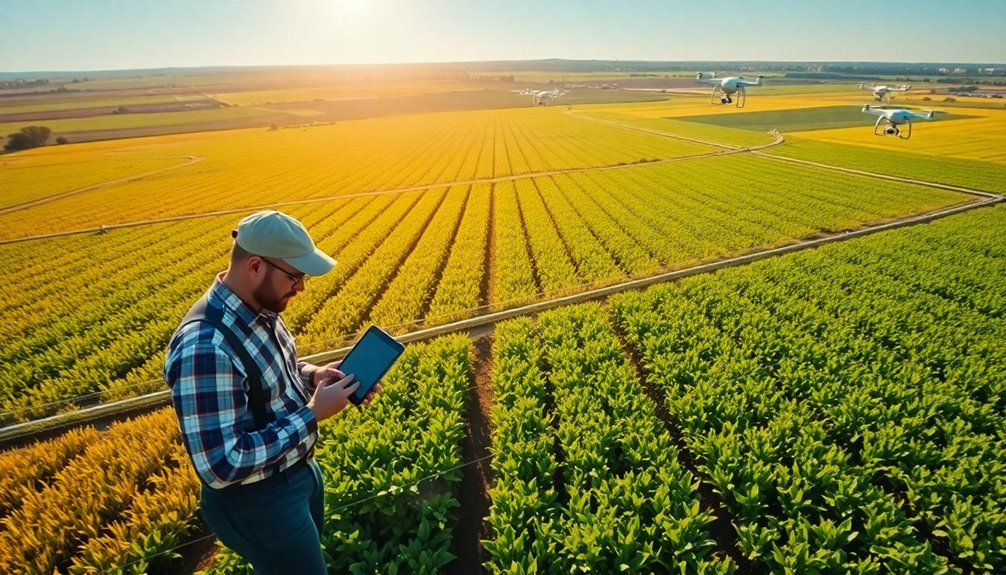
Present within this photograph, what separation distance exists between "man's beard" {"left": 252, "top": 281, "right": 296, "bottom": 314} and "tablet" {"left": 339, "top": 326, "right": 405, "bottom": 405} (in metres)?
0.81

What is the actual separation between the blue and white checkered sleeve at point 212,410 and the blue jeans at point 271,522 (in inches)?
17.4

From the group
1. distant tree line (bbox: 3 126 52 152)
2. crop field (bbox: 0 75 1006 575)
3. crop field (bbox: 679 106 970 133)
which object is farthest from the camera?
distant tree line (bbox: 3 126 52 152)

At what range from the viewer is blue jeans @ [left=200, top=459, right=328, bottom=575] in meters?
3.19

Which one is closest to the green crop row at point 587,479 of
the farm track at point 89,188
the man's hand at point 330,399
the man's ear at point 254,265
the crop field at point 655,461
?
the crop field at point 655,461

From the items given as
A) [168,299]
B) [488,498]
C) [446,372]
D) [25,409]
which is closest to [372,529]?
[488,498]

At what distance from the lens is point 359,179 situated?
36.3m

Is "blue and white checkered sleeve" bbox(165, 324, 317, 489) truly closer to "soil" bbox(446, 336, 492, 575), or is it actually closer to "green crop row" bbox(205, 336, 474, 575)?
"green crop row" bbox(205, 336, 474, 575)

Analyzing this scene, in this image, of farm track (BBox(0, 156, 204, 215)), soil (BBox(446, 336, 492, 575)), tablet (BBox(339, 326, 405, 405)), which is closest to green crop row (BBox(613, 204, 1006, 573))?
soil (BBox(446, 336, 492, 575))

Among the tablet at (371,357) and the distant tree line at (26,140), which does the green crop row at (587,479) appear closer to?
the tablet at (371,357)

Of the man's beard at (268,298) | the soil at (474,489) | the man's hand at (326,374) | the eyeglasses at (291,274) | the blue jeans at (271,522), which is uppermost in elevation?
the eyeglasses at (291,274)

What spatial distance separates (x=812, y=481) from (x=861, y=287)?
9.53 meters

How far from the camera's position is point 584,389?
793 cm

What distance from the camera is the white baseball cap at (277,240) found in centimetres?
299

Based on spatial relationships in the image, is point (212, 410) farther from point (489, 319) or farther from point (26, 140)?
point (26, 140)
